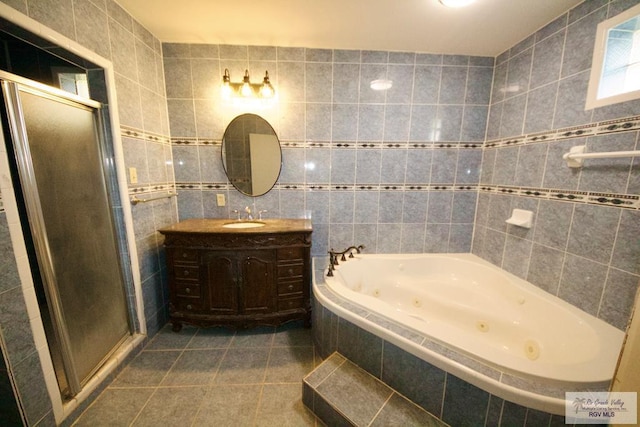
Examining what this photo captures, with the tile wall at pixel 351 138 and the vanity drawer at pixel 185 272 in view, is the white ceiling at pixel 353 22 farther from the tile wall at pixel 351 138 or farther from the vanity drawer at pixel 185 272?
the vanity drawer at pixel 185 272

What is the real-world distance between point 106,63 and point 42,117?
550mm

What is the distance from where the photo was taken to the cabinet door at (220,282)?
1.75 m

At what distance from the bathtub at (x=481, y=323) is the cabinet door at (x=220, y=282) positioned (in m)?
0.69

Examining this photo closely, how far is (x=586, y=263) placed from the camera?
4.44 ft

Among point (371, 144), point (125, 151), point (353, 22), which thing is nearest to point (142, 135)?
point (125, 151)

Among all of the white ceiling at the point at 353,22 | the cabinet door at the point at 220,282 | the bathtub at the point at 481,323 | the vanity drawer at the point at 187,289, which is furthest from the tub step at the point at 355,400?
the white ceiling at the point at 353,22

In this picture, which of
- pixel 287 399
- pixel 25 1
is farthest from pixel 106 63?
pixel 287 399

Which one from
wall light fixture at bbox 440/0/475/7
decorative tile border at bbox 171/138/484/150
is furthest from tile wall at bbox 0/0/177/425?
wall light fixture at bbox 440/0/475/7

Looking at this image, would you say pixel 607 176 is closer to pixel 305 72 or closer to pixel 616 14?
pixel 616 14

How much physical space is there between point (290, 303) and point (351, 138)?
1.55m

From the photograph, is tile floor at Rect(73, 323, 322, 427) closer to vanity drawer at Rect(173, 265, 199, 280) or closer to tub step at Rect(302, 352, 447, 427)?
tub step at Rect(302, 352, 447, 427)

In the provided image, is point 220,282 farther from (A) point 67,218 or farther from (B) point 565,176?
(B) point 565,176

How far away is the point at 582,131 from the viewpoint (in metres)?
1.38

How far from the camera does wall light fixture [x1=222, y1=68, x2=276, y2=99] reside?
73.9 inches
